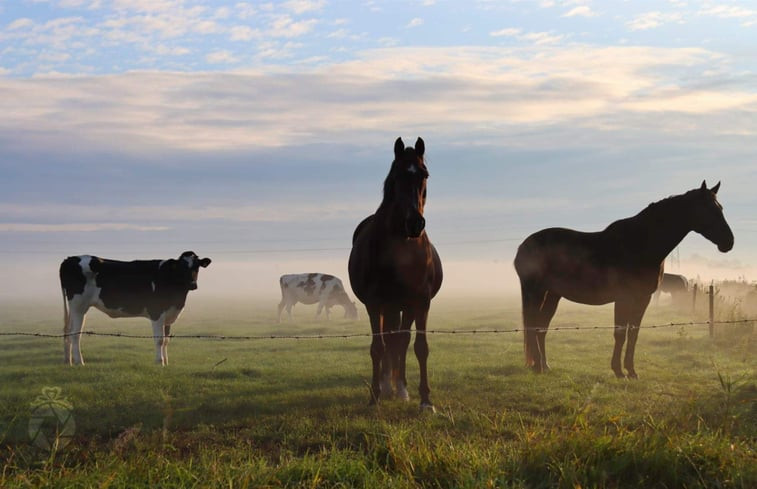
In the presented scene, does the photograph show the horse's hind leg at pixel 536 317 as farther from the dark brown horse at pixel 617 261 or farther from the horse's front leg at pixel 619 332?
the horse's front leg at pixel 619 332

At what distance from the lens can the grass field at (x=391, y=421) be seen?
5582mm

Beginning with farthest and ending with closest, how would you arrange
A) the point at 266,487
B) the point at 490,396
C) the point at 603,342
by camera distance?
the point at 603,342 → the point at 490,396 → the point at 266,487

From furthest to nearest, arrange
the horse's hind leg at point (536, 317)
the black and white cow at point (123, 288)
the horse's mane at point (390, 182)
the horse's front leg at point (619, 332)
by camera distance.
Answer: the black and white cow at point (123, 288) → the horse's hind leg at point (536, 317) → the horse's front leg at point (619, 332) → the horse's mane at point (390, 182)

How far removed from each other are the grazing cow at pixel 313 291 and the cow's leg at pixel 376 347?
1025 inches

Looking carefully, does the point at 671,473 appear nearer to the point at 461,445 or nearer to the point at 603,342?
the point at 461,445

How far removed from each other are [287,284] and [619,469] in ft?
101

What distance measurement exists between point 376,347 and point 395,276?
1.02 meters

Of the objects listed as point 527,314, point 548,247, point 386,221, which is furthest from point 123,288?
point 548,247

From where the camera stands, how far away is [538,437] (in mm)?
6504

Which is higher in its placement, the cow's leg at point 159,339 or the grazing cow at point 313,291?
the grazing cow at point 313,291

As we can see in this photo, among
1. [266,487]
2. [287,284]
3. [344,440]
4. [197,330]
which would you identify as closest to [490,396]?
→ [344,440]

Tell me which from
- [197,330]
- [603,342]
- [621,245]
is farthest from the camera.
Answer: [197,330]

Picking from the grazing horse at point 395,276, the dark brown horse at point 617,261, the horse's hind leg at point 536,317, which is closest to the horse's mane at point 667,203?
the dark brown horse at point 617,261

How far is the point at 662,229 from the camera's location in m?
12.5
